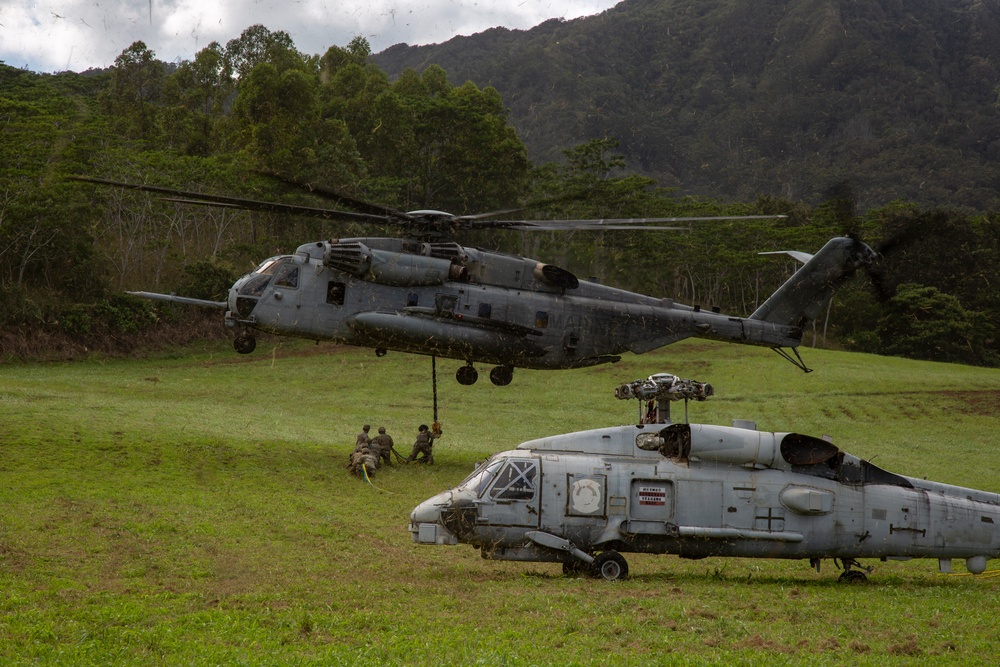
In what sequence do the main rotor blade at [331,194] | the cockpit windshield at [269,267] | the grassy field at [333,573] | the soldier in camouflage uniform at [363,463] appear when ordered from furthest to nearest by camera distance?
the soldier in camouflage uniform at [363,463] < the cockpit windshield at [269,267] < the main rotor blade at [331,194] < the grassy field at [333,573]

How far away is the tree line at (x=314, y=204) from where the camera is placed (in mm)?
48406

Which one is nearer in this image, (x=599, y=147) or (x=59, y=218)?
(x=59, y=218)

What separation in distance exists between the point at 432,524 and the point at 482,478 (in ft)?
3.57

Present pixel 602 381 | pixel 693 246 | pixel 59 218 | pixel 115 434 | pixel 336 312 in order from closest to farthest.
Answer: pixel 336 312, pixel 115 434, pixel 602 381, pixel 59 218, pixel 693 246

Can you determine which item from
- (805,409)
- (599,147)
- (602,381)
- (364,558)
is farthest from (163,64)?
(364,558)

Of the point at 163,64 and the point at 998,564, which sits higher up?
the point at 163,64

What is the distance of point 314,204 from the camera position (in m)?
A: 55.9

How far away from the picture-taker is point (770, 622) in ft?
38.2

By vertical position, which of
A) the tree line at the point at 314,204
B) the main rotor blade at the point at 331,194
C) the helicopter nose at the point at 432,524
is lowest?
the helicopter nose at the point at 432,524

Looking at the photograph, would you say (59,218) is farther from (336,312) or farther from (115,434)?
(336,312)

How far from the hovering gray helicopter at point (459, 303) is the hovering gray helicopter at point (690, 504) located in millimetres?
6833

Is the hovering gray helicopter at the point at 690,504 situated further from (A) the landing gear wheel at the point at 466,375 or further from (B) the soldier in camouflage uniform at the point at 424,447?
(B) the soldier in camouflage uniform at the point at 424,447

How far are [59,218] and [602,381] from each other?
28616 mm

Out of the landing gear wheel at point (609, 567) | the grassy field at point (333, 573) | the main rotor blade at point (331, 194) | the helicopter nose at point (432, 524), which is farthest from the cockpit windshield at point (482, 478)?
the main rotor blade at point (331, 194)
